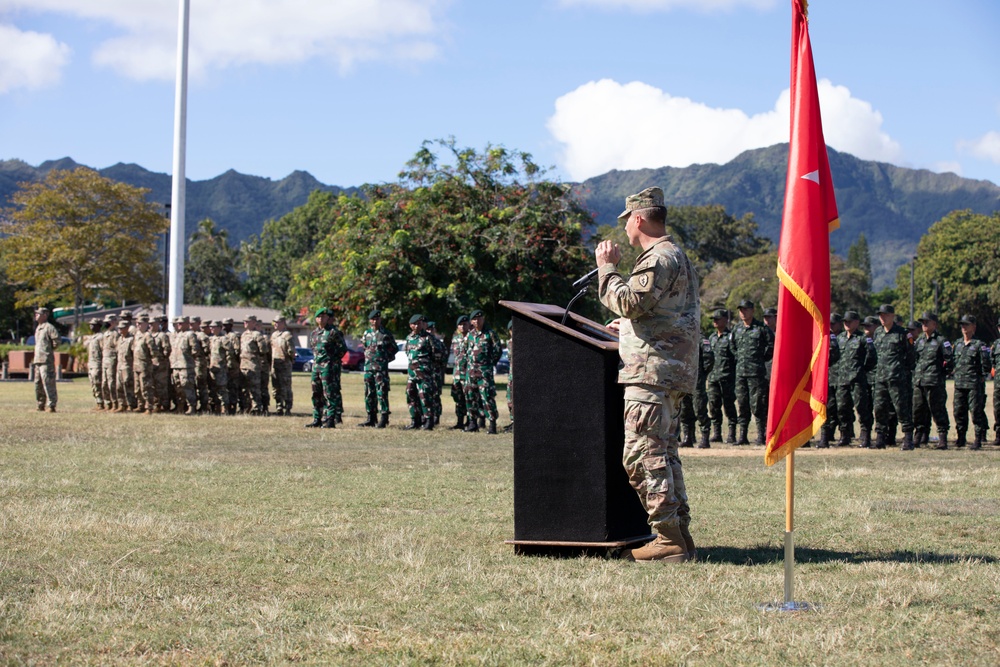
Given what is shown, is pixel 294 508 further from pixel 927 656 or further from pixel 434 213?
pixel 434 213

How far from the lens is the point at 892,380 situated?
15.3m

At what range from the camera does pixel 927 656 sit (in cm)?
423

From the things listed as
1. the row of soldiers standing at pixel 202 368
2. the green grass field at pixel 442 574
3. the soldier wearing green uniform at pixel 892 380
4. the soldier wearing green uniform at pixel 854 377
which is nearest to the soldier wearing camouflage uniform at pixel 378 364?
the row of soldiers standing at pixel 202 368

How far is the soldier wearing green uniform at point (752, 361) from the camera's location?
15195 millimetres

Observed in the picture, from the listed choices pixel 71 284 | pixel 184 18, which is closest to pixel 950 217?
pixel 71 284

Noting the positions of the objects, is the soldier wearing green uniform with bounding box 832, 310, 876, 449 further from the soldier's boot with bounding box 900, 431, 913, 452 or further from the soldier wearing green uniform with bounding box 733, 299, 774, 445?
the soldier wearing green uniform with bounding box 733, 299, 774, 445

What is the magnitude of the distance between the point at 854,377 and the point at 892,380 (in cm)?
52

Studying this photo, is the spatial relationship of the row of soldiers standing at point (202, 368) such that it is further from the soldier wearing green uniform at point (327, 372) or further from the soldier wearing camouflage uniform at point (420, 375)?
the soldier wearing camouflage uniform at point (420, 375)

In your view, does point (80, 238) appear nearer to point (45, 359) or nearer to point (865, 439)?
point (45, 359)

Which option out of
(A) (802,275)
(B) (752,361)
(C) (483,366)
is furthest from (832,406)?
(A) (802,275)

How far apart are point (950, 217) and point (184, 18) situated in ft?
244

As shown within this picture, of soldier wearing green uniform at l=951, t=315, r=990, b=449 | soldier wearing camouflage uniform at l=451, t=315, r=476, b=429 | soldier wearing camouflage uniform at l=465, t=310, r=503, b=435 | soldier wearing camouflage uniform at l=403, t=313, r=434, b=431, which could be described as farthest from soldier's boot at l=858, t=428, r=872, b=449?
soldier wearing camouflage uniform at l=403, t=313, r=434, b=431

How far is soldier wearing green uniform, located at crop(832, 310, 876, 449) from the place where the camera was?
51.0 feet

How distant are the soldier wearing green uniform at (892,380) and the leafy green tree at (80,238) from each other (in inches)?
1893
